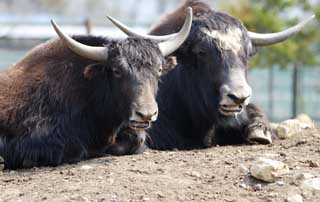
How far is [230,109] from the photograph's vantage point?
921 cm

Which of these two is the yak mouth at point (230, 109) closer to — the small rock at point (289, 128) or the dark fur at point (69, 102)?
the dark fur at point (69, 102)

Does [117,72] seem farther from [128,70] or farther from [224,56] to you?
[224,56]

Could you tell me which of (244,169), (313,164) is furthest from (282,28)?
(244,169)

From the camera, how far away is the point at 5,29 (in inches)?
1061

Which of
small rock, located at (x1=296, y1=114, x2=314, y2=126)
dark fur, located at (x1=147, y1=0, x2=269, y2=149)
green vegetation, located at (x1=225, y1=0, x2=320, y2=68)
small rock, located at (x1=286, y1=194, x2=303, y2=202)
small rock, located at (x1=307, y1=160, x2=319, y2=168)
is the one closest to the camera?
small rock, located at (x1=286, y1=194, x2=303, y2=202)

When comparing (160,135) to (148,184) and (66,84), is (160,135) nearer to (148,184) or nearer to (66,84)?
(66,84)

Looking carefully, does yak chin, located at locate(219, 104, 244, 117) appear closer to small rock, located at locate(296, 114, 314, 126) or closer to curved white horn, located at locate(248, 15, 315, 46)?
curved white horn, located at locate(248, 15, 315, 46)

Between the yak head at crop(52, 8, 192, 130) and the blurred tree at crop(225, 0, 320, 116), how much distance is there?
13095 millimetres

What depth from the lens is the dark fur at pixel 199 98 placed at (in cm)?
974

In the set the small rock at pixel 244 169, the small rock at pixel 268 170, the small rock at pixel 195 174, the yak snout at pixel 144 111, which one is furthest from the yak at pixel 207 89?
the small rock at pixel 268 170

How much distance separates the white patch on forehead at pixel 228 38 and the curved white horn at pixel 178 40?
12.0 inches

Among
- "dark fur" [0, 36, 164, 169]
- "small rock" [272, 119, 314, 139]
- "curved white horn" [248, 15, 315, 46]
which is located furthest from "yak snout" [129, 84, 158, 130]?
"small rock" [272, 119, 314, 139]

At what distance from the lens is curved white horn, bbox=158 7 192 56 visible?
31.2ft

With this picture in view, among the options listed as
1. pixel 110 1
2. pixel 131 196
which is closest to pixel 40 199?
pixel 131 196
